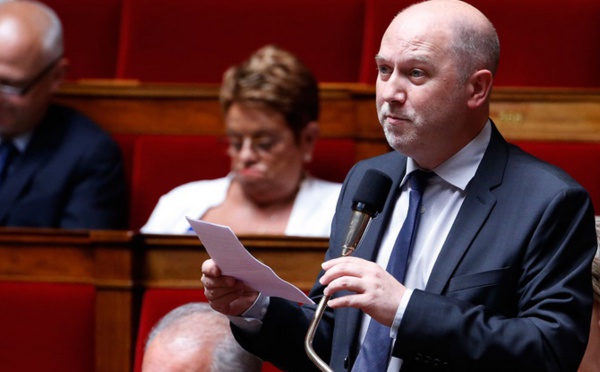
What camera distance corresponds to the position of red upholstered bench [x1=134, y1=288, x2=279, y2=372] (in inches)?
31.4

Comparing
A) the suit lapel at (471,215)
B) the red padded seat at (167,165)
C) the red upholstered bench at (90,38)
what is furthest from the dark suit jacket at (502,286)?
the red upholstered bench at (90,38)

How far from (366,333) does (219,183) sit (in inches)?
18.7

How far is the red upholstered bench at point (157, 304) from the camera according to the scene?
798mm

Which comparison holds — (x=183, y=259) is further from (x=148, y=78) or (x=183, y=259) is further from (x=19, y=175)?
(x=148, y=78)

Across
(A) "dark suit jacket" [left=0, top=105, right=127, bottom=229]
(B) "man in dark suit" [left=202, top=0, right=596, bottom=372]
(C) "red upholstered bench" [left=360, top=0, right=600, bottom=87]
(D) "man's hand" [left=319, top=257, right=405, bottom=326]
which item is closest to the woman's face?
(A) "dark suit jacket" [left=0, top=105, right=127, bottom=229]

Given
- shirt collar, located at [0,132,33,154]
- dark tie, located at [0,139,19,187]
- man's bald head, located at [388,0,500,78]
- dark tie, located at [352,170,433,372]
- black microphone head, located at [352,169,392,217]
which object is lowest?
dark tie, located at [0,139,19,187]

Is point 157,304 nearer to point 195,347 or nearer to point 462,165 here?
point 195,347

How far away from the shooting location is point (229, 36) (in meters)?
1.17

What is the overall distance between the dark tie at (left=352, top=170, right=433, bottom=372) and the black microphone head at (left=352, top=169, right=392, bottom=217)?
0.04 m

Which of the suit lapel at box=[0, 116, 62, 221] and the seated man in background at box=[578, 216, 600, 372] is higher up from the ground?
the seated man in background at box=[578, 216, 600, 372]

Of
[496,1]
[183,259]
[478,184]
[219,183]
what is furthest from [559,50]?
[478,184]

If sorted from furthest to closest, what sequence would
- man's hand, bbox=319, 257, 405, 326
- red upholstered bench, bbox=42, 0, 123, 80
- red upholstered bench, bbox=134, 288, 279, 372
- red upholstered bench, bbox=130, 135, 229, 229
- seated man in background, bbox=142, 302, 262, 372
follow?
red upholstered bench, bbox=42, 0, 123, 80
red upholstered bench, bbox=130, 135, 229, 229
red upholstered bench, bbox=134, 288, 279, 372
seated man in background, bbox=142, 302, 262, 372
man's hand, bbox=319, 257, 405, 326

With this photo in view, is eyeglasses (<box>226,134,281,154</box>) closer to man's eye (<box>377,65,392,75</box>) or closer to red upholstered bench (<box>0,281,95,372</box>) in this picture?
red upholstered bench (<box>0,281,95,372</box>)

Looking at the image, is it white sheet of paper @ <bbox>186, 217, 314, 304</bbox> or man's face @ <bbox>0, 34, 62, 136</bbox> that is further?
man's face @ <bbox>0, 34, 62, 136</bbox>
